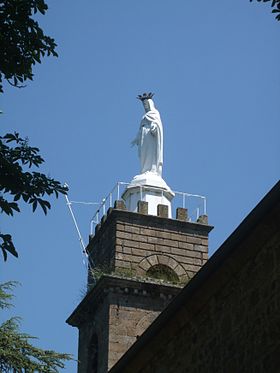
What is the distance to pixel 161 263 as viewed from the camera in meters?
32.5

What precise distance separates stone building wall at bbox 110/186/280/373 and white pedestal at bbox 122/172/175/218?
15.0 meters

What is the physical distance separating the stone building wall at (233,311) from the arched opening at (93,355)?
13.2 m

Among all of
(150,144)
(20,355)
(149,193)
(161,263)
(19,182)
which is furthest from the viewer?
(150,144)

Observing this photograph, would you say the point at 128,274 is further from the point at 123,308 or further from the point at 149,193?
the point at 149,193

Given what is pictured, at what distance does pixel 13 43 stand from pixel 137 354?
775 centimetres

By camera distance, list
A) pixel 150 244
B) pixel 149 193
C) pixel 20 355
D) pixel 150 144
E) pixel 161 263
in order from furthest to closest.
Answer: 1. pixel 150 144
2. pixel 149 193
3. pixel 150 244
4. pixel 161 263
5. pixel 20 355

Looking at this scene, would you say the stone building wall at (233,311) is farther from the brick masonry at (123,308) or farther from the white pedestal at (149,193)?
the white pedestal at (149,193)

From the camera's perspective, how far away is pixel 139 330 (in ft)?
101

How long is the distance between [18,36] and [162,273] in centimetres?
1946

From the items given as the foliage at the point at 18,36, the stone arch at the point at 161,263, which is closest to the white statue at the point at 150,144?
the stone arch at the point at 161,263

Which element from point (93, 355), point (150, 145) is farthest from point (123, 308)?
point (150, 145)

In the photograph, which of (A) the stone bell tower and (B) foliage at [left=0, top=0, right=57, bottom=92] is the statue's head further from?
(B) foliage at [left=0, top=0, right=57, bottom=92]

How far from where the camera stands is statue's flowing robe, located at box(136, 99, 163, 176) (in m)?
34.8

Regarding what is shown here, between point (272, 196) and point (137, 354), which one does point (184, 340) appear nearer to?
point (137, 354)
